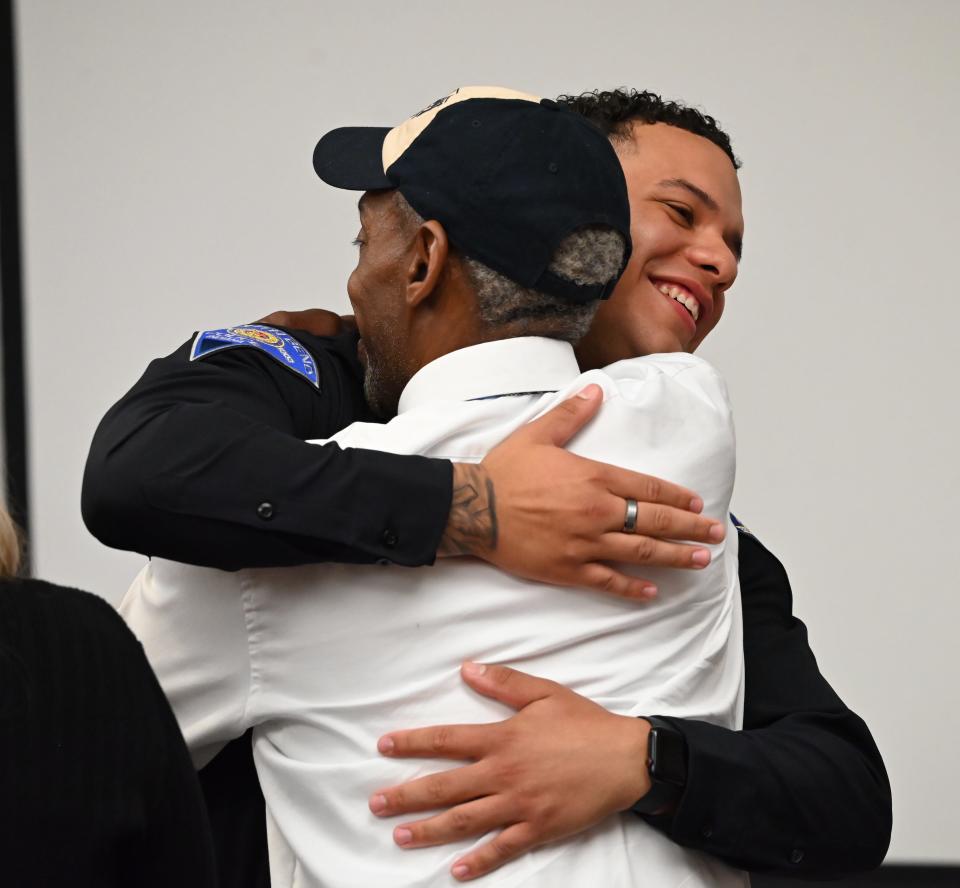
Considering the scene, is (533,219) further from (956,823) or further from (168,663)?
(956,823)

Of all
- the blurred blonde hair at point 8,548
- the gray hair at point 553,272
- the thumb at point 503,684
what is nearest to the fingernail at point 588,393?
the gray hair at point 553,272

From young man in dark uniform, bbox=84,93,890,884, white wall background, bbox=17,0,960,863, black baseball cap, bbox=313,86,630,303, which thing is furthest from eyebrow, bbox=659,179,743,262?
white wall background, bbox=17,0,960,863

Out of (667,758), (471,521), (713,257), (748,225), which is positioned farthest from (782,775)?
(748,225)

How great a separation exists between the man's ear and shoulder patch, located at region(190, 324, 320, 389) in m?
0.14

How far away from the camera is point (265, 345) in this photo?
4.01 ft

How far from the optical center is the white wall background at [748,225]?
2.31 m

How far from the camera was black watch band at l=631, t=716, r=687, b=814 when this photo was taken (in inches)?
41.2

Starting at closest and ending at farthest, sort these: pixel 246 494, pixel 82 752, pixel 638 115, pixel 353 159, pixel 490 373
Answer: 1. pixel 82 752
2. pixel 246 494
3. pixel 490 373
4. pixel 353 159
5. pixel 638 115

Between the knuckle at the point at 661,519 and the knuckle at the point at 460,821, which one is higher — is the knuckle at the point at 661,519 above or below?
above

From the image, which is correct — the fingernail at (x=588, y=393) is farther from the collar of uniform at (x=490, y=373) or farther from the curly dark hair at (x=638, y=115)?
the curly dark hair at (x=638, y=115)

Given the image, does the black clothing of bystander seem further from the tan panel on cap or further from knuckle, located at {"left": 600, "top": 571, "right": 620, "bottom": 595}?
the tan panel on cap

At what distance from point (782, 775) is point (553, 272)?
493 millimetres

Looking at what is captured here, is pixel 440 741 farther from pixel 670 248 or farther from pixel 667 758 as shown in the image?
pixel 670 248

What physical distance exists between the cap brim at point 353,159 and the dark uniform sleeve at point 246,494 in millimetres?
283
